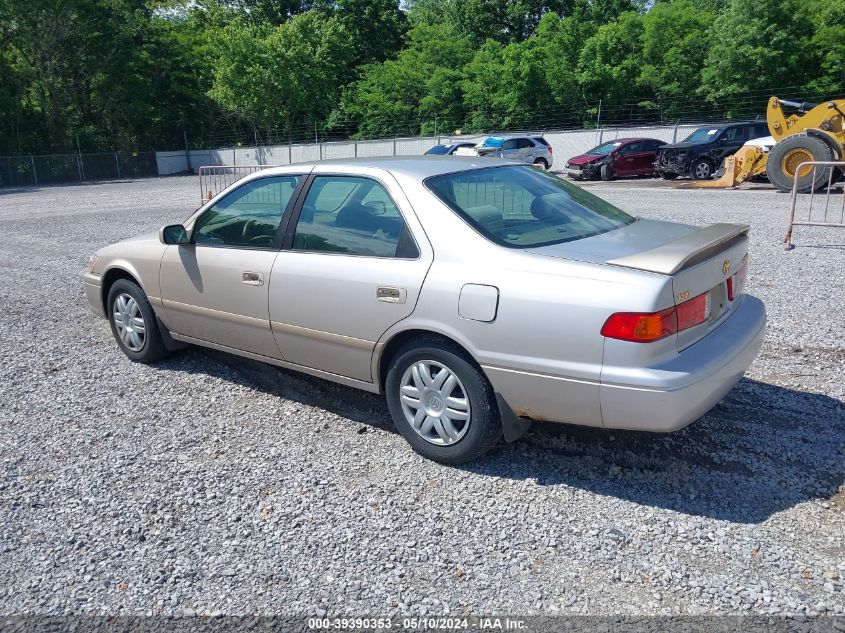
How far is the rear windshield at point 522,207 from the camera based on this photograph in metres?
3.81

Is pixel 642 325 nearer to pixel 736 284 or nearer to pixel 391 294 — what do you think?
pixel 736 284

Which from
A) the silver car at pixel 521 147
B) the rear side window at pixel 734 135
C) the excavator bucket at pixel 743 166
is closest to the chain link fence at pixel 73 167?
the silver car at pixel 521 147

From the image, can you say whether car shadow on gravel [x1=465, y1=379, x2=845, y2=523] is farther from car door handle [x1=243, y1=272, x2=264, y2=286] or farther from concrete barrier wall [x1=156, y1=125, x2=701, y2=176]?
concrete barrier wall [x1=156, y1=125, x2=701, y2=176]

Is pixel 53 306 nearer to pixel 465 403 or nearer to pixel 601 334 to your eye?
pixel 465 403

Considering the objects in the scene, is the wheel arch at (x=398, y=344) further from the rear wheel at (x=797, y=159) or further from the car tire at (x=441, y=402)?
the rear wheel at (x=797, y=159)

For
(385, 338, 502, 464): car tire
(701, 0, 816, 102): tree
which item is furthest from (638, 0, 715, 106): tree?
(385, 338, 502, 464): car tire

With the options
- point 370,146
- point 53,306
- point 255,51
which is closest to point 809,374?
point 53,306

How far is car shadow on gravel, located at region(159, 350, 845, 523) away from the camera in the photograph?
344cm

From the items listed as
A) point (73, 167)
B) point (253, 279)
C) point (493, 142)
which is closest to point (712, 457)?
point (253, 279)

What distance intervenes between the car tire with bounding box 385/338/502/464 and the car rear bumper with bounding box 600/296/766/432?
642 mm

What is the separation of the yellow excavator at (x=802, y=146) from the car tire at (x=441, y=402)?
1365cm

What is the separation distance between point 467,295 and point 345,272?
86 centimetres

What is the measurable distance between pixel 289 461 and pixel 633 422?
1913 mm

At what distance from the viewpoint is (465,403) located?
3.66 m
